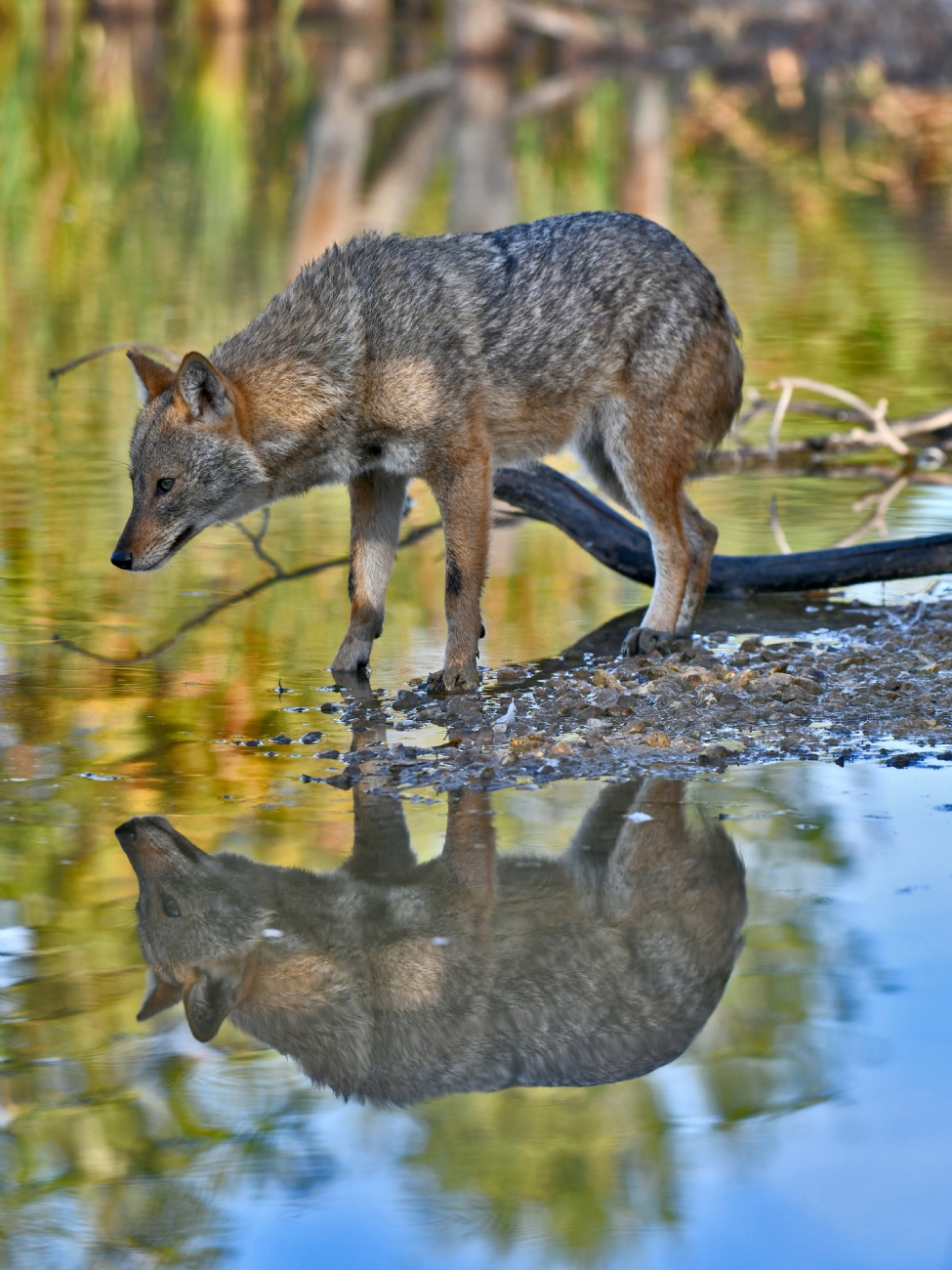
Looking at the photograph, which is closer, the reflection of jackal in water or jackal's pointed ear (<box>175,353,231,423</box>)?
the reflection of jackal in water

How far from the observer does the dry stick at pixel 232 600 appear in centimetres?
732

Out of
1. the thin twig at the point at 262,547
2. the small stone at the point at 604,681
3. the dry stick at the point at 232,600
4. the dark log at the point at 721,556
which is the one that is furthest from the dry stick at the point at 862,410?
the small stone at the point at 604,681

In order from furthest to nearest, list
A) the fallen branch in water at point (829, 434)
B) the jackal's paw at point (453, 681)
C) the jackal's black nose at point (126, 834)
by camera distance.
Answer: the fallen branch in water at point (829, 434) → the jackal's paw at point (453, 681) → the jackal's black nose at point (126, 834)

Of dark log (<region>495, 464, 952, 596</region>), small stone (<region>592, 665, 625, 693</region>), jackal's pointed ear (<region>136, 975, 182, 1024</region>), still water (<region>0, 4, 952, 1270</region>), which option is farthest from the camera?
dark log (<region>495, 464, 952, 596</region>)

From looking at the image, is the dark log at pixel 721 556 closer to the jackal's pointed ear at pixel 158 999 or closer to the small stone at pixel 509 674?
the small stone at pixel 509 674

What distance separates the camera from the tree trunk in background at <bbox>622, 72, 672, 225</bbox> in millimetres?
21438

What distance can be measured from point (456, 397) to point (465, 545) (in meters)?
0.59

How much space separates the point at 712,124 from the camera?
106 feet

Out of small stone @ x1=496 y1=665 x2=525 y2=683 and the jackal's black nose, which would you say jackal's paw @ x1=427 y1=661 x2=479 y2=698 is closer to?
small stone @ x1=496 y1=665 x2=525 y2=683

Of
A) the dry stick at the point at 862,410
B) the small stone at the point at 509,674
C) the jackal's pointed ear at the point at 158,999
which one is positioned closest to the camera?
the jackal's pointed ear at the point at 158,999

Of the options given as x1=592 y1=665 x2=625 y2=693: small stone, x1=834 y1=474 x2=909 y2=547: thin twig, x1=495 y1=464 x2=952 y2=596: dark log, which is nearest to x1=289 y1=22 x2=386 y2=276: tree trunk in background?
x1=834 y1=474 x2=909 y2=547: thin twig

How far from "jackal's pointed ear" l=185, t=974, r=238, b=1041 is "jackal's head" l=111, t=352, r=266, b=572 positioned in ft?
8.09

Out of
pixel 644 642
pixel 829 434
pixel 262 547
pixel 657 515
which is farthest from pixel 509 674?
pixel 829 434

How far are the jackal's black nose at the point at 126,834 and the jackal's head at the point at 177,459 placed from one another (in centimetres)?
144
